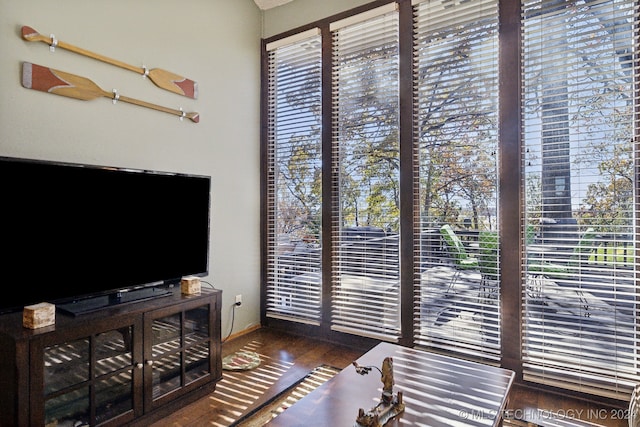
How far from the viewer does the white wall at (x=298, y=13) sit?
3252mm

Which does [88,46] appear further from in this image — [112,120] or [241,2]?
[241,2]

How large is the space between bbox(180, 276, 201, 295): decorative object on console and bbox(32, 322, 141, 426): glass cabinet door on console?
16.8 inches

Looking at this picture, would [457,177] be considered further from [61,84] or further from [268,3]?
[61,84]

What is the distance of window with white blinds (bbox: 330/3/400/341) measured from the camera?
2.99m

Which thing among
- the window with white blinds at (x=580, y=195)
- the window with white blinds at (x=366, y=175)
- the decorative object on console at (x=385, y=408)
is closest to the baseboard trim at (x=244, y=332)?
the window with white blinds at (x=366, y=175)

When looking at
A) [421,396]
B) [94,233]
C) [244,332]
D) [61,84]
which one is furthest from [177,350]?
[61,84]

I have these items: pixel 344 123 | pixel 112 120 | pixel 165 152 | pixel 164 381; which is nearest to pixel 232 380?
pixel 164 381

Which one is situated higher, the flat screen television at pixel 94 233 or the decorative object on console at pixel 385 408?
the flat screen television at pixel 94 233

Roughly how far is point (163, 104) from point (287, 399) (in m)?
2.22

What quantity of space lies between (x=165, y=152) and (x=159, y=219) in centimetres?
69

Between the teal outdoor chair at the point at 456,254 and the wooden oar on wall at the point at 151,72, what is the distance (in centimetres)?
221

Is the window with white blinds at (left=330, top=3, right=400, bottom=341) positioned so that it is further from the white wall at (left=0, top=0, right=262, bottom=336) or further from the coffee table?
the coffee table

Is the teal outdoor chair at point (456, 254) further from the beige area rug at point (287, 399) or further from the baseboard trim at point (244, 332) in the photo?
the baseboard trim at point (244, 332)

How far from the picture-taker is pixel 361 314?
10.3ft
